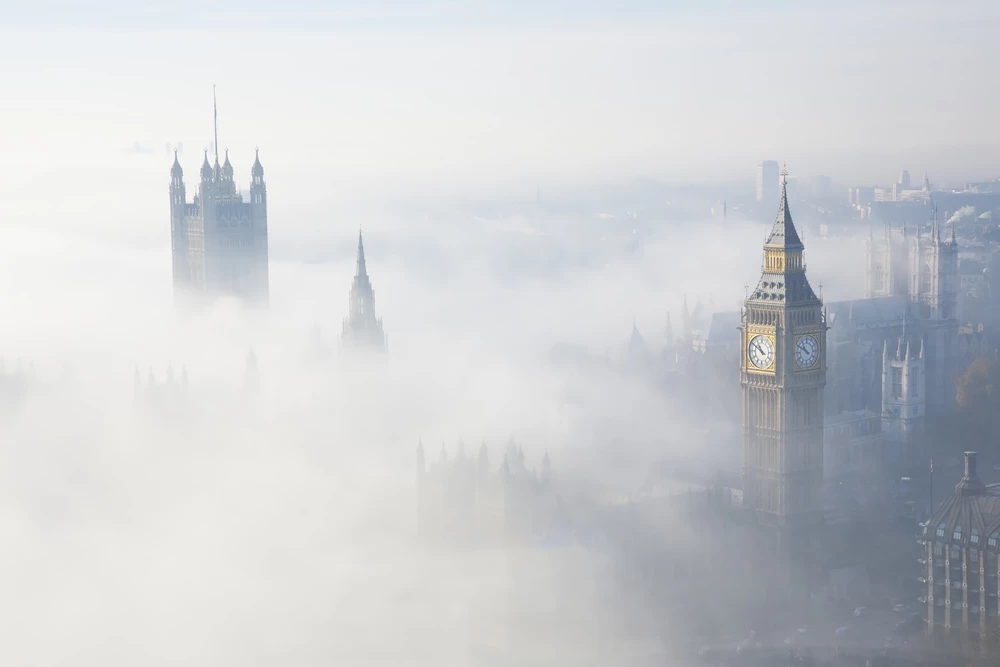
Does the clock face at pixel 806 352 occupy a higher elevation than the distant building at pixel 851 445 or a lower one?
higher

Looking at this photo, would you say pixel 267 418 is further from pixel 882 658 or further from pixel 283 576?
pixel 882 658

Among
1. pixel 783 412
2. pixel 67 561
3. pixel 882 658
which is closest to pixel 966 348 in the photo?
pixel 783 412

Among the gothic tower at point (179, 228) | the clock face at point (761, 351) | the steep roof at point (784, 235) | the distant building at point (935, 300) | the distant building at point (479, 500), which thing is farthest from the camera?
the distant building at point (935, 300)

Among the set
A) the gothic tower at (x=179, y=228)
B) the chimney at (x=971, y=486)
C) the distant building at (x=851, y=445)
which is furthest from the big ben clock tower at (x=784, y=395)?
the gothic tower at (x=179, y=228)

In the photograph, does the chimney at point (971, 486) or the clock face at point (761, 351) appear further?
the clock face at point (761, 351)

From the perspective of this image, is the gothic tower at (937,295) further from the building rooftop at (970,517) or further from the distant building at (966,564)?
the distant building at (966,564)
